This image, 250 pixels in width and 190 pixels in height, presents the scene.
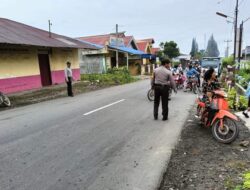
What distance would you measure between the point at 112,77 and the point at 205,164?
2288 cm

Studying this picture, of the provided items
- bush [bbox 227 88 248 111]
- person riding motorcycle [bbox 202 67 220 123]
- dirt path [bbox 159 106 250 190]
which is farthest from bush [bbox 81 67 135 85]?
dirt path [bbox 159 106 250 190]

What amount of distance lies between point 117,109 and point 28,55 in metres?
11.6

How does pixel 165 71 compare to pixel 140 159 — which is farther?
pixel 165 71

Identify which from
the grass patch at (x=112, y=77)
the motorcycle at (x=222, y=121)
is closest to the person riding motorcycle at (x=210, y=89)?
the motorcycle at (x=222, y=121)

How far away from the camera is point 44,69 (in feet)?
71.0

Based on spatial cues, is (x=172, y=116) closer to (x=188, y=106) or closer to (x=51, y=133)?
(x=188, y=106)

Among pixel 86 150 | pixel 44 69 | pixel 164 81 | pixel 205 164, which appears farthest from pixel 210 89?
pixel 44 69

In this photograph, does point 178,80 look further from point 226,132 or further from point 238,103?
point 226,132

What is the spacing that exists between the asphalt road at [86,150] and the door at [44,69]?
1221 centimetres

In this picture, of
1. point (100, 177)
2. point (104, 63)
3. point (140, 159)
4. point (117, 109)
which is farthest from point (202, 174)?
point (104, 63)

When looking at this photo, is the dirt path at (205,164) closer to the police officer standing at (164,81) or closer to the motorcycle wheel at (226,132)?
the motorcycle wheel at (226,132)

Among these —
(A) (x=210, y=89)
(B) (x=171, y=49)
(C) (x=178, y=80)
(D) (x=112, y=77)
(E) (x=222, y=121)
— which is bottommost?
(D) (x=112, y=77)

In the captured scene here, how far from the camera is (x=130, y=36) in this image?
44.7m

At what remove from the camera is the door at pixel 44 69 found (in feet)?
69.8
